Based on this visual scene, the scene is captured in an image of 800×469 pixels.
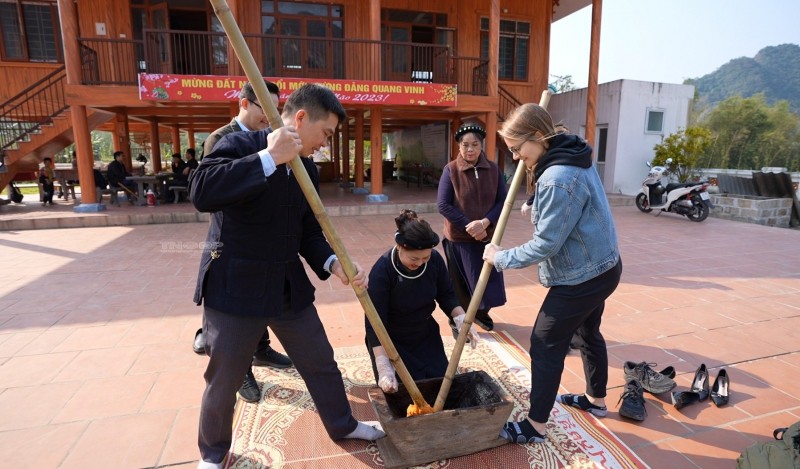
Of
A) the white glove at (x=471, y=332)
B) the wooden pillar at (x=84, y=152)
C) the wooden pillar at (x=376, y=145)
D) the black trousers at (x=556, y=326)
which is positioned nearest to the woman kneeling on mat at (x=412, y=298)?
the white glove at (x=471, y=332)

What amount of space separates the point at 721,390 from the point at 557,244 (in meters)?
1.59

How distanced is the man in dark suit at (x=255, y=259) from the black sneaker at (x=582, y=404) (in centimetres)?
133

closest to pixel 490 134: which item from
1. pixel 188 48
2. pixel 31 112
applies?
pixel 188 48

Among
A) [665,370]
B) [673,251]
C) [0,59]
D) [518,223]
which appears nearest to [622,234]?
[673,251]

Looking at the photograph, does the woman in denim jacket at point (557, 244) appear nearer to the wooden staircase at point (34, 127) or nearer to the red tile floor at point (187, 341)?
the red tile floor at point (187, 341)

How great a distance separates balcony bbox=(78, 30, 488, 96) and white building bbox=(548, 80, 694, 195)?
363 cm

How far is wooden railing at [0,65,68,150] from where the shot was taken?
31.9ft

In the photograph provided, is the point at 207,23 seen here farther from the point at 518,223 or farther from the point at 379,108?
the point at 518,223

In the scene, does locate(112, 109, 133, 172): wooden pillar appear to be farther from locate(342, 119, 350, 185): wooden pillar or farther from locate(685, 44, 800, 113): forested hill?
locate(685, 44, 800, 113): forested hill

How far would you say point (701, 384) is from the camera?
2.56 m

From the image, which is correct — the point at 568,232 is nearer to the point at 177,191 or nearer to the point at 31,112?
the point at 177,191

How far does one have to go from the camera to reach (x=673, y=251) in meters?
6.14

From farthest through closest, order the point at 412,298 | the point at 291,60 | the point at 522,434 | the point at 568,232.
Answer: the point at 291,60 < the point at 412,298 < the point at 522,434 < the point at 568,232

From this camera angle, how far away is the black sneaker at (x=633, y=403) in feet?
7.61
